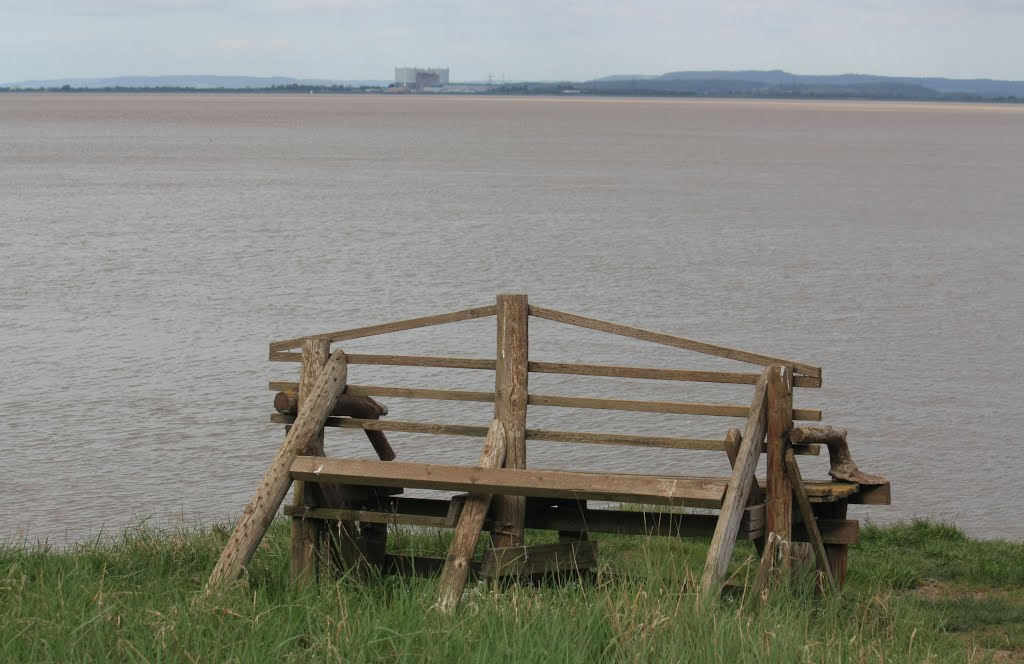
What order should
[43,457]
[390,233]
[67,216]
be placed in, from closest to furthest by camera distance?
[43,457], [390,233], [67,216]

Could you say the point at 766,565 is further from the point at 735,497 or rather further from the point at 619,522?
the point at 619,522

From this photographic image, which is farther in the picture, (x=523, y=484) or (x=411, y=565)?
(x=411, y=565)

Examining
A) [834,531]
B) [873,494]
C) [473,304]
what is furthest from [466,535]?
[473,304]

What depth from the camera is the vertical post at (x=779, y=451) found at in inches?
297

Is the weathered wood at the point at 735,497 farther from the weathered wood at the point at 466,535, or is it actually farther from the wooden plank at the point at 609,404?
the weathered wood at the point at 466,535

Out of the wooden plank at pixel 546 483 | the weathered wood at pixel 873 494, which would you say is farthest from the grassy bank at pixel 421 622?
the weathered wood at pixel 873 494

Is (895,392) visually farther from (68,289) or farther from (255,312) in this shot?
(68,289)

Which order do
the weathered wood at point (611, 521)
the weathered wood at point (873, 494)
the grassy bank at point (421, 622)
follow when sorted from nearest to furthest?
the grassy bank at point (421, 622) → the weathered wood at point (611, 521) → the weathered wood at point (873, 494)

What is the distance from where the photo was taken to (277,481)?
7.65m

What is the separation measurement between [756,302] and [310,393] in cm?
1665

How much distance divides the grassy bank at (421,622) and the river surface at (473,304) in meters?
2.41

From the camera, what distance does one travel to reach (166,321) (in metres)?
21.5

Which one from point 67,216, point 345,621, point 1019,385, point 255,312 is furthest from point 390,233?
point 345,621

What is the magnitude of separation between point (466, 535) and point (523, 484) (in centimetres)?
40
